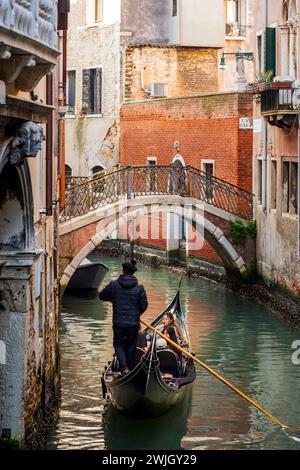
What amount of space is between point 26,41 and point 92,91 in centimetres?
1627

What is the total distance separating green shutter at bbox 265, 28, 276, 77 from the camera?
14.8 m

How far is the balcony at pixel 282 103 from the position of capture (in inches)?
533

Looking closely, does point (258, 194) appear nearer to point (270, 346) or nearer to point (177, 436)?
point (270, 346)

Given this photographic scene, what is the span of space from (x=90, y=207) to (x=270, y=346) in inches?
135

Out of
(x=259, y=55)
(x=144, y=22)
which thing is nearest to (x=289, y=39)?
(x=259, y=55)

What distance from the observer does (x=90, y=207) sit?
1528cm

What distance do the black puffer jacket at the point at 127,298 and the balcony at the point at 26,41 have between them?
2525mm

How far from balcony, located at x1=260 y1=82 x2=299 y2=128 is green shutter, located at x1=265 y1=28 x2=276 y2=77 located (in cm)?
99

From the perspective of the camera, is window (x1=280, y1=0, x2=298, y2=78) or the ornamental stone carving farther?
window (x1=280, y1=0, x2=298, y2=78)

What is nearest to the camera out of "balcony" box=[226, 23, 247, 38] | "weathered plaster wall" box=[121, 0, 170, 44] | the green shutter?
the green shutter

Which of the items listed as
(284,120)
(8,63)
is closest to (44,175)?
(8,63)

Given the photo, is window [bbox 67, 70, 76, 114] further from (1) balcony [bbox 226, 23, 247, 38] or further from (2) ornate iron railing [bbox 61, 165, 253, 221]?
(2) ornate iron railing [bbox 61, 165, 253, 221]

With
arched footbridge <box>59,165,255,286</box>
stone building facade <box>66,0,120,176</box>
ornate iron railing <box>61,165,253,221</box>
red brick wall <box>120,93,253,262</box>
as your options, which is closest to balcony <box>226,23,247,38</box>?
stone building facade <box>66,0,120,176</box>

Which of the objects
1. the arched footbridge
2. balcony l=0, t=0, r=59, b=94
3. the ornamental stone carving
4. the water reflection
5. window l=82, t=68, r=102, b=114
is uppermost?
window l=82, t=68, r=102, b=114
